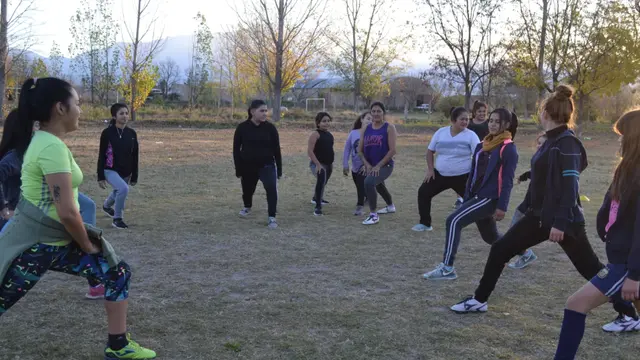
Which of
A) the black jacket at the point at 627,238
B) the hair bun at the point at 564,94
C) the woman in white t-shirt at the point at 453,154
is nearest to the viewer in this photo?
the black jacket at the point at 627,238

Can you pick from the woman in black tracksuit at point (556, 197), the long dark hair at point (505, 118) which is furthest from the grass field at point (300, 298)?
the long dark hair at point (505, 118)

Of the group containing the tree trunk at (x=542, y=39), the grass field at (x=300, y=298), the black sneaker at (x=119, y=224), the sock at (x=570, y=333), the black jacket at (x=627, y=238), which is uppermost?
the tree trunk at (x=542, y=39)

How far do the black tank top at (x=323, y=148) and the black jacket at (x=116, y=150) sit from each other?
117 inches

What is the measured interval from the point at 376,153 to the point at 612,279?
17.9 feet

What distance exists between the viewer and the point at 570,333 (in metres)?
3.31

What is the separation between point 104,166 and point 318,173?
3.33 metres

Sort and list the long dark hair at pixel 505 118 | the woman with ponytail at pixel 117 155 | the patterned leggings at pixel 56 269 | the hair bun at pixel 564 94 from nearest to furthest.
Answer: the patterned leggings at pixel 56 269 → the hair bun at pixel 564 94 → the long dark hair at pixel 505 118 → the woman with ponytail at pixel 117 155

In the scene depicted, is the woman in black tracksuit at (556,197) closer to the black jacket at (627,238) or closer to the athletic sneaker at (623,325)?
the athletic sneaker at (623,325)

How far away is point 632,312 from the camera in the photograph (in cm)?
425

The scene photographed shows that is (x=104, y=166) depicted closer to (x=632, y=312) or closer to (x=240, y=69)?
(x=632, y=312)

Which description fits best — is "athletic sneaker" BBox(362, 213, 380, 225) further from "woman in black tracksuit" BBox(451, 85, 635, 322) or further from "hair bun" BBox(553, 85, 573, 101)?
"hair bun" BBox(553, 85, 573, 101)

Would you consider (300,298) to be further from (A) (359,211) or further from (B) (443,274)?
(A) (359,211)

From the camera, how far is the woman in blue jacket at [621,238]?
3.01 meters

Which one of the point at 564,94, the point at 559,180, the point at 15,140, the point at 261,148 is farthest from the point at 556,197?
the point at 261,148
